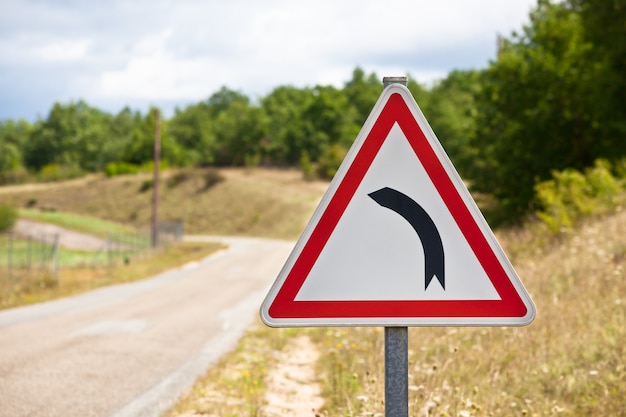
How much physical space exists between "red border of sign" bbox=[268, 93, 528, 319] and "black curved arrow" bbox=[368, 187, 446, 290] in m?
0.09

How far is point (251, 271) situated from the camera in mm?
24719

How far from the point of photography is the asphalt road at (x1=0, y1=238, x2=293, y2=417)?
6.23 metres

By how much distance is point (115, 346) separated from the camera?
9.25 m

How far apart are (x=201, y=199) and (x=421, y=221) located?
69821 mm

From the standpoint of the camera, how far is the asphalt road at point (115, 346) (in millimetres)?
6234

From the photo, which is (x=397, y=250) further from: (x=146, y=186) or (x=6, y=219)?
(x=146, y=186)

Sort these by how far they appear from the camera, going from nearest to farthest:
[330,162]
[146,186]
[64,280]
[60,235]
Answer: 1. [64,280]
2. [60,235]
3. [330,162]
4. [146,186]

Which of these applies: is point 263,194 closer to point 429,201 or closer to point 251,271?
point 251,271

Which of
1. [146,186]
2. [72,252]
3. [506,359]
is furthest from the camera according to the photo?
[146,186]

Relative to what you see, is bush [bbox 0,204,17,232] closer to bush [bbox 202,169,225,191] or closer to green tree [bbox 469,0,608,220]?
bush [bbox 202,169,225,191]

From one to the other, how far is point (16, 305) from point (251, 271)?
11.3 metres

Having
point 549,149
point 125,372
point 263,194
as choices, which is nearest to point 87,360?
point 125,372

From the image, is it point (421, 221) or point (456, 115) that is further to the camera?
point (456, 115)

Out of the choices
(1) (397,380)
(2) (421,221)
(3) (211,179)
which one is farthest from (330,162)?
(1) (397,380)
